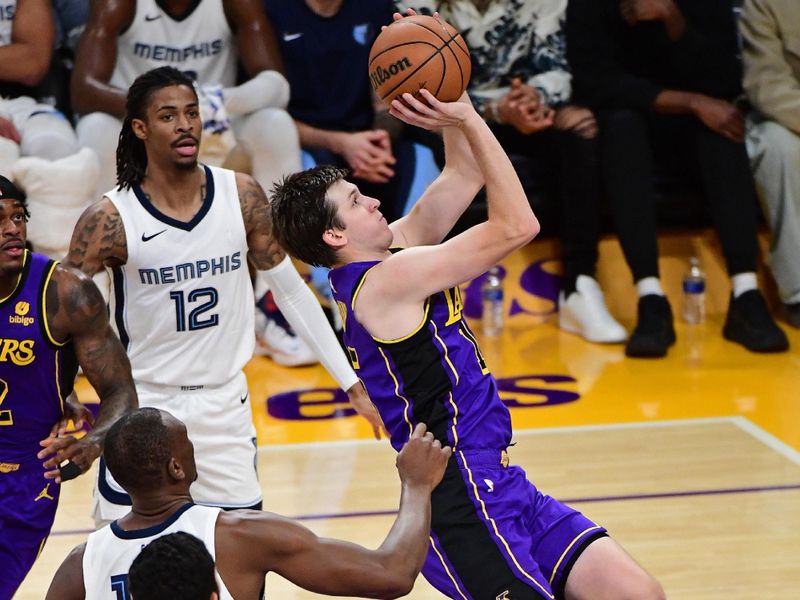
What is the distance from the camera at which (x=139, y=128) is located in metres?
4.67

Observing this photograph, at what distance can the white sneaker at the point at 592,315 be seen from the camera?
7.93m

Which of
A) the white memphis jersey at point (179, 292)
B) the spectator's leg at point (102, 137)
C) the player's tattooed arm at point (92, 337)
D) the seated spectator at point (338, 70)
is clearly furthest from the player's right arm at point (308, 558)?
the seated spectator at point (338, 70)

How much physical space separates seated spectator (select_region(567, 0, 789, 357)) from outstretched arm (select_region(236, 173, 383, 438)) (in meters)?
3.25

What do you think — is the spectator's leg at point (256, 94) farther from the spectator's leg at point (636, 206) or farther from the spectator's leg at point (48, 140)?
the spectator's leg at point (636, 206)

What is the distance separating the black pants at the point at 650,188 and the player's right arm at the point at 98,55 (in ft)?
9.61

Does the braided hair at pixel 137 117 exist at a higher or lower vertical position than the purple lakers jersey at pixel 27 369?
higher

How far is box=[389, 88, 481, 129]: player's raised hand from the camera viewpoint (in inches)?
143

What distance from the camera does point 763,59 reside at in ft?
26.7

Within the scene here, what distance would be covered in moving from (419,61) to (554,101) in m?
4.32

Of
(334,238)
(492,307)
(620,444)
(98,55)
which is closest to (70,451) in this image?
(334,238)

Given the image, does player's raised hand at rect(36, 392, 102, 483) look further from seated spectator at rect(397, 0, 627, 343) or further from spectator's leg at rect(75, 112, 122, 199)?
seated spectator at rect(397, 0, 627, 343)

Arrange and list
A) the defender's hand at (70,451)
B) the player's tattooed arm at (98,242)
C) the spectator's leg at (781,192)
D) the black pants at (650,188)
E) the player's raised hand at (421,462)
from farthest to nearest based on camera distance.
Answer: the spectator's leg at (781,192), the black pants at (650,188), the player's tattooed arm at (98,242), the defender's hand at (70,451), the player's raised hand at (421,462)

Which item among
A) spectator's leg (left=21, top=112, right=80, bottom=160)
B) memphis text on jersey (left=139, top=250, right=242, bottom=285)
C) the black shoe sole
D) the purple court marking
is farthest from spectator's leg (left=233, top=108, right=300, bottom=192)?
the black shoe sole

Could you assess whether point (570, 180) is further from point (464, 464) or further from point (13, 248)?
point (13, 248)
